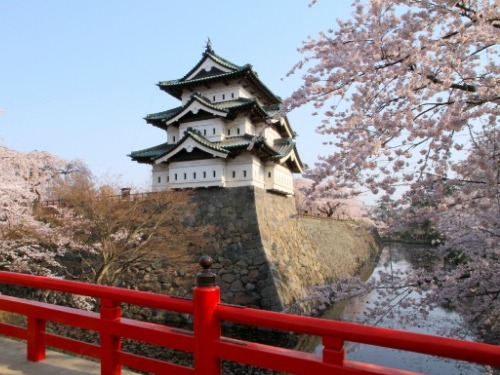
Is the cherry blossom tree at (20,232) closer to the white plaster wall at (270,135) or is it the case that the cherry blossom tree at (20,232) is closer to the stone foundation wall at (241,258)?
the stone foundation wall at (241,258)

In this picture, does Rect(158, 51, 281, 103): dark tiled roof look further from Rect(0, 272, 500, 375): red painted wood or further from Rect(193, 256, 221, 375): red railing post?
Rect(193, 256, 221, 375): red railing post

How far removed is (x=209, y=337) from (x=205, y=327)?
→ 0.23 feet

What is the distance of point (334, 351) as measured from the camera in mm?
1928

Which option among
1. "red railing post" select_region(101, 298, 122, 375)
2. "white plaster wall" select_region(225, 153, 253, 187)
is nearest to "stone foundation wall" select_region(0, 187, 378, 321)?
"white plaster wall" select_region(225, 153, 253, 187)

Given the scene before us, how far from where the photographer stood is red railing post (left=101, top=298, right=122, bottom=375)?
2.67m

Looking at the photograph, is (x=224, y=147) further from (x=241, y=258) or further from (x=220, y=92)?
(x=241, y=258)

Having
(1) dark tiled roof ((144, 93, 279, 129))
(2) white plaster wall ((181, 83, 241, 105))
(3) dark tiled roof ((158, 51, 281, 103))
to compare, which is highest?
(3) dark tiled roof ((158, 51, 281, 103))

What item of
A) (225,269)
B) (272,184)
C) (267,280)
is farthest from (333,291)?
(272,184)

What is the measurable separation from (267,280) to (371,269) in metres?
18.9

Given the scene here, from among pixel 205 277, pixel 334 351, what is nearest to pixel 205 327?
pixel 205 277

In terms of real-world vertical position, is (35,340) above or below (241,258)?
above

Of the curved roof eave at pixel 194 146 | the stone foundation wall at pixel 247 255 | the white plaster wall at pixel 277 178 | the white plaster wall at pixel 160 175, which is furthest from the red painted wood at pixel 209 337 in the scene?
the white plaster wall at pixel 277 178

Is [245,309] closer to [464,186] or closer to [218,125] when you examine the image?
[464,186]

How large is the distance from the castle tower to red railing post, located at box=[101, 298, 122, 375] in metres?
11.0
